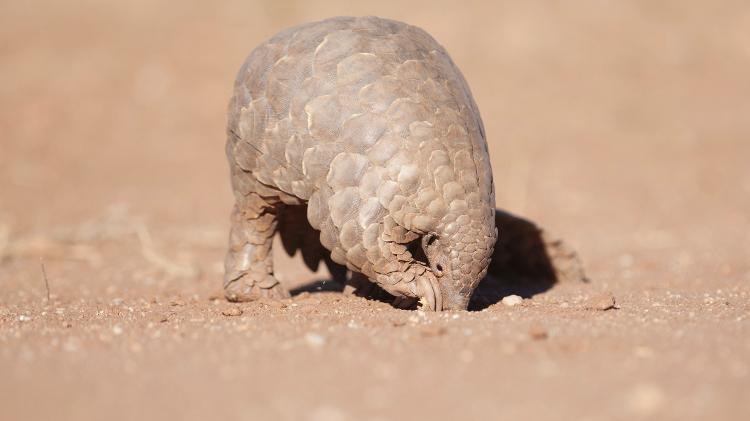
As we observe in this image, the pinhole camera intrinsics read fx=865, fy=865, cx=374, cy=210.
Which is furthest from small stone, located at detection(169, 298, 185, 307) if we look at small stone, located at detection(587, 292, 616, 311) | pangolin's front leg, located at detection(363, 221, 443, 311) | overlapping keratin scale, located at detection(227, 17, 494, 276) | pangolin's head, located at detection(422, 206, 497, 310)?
small stone, located at detection(587, 292, 616, 311)

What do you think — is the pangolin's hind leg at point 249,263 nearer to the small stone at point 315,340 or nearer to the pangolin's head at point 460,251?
the pangolin's head at point 460,251

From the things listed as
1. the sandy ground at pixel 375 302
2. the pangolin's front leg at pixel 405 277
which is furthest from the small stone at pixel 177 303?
the pangolin's front leg at pixel 405 277

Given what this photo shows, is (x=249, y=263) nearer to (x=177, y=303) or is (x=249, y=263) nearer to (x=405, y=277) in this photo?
(x=177, y=303)

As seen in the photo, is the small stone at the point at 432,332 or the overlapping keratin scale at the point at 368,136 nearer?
the small stone at the point at 432,332

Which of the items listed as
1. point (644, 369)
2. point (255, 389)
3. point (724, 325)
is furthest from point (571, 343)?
point (255, 389)

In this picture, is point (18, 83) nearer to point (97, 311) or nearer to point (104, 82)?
point (104, 82)

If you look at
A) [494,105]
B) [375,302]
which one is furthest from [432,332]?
[494,105]
